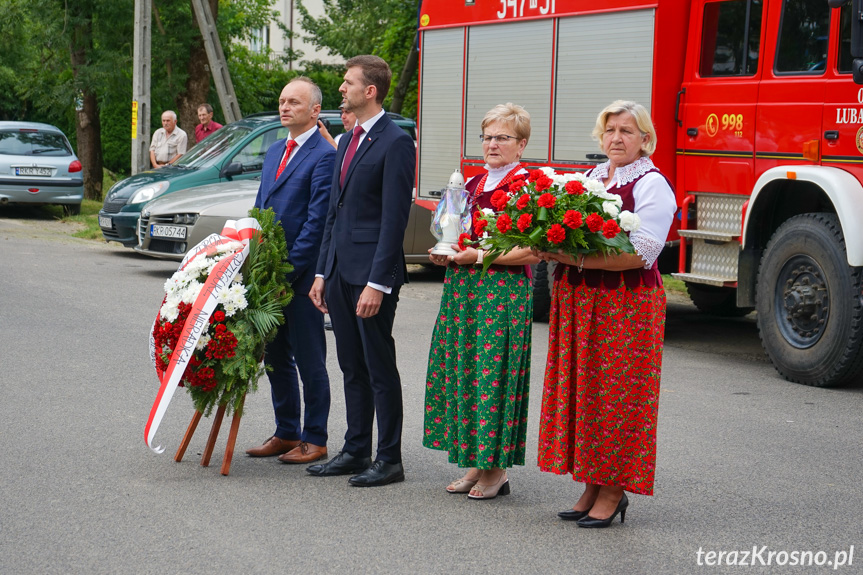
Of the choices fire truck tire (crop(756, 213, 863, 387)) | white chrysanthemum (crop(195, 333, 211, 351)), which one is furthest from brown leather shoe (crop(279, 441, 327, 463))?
fire truck tire (crop(756, 213, 863, 387))

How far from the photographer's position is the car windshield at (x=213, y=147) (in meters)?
14.2

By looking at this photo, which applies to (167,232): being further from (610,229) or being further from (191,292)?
(610,229)

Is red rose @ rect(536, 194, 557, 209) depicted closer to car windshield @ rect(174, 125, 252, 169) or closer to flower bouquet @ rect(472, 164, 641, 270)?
flower bouquet @ rect(472, 164, 641, 270)

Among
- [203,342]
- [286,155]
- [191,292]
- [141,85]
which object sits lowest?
[203,342]

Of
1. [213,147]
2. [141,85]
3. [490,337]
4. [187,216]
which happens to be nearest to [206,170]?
[213,147]

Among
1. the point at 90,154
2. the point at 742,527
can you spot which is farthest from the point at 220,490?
the point at 90,154

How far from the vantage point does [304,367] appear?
577 centimetres

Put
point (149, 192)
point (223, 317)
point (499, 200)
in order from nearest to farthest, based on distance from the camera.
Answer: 1. point (499, 200)
2. point (223, 317)
3. point (149, 192)

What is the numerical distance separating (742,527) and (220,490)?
2378 millimetres

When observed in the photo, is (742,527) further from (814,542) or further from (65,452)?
(65,452)

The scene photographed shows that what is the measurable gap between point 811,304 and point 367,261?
14.0ft

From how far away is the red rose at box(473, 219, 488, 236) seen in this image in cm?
479

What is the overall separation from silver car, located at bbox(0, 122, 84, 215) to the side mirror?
671 centimetres

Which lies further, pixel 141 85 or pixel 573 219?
pixel 141 85
